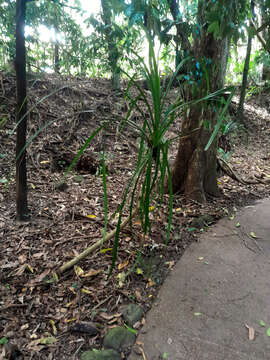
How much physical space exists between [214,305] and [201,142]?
1893 mm

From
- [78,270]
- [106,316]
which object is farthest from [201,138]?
[106,316]

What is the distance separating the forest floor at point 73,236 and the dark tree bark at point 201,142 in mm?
209

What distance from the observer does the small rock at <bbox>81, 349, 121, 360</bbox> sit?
149cm

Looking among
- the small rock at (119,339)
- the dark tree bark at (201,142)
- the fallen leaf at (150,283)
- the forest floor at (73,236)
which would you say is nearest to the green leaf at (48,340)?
the forest floor at (73,236)

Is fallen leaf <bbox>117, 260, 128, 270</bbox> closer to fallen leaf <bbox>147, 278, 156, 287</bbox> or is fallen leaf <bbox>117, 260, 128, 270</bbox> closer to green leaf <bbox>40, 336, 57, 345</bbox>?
fallen leaf <bbox>147, 278, 156, 287</bbox>

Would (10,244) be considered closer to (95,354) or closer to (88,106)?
(95,354)

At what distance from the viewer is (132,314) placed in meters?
1.79

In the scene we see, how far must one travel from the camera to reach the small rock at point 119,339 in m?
1.58

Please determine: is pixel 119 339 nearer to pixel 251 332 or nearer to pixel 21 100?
pixel 251 332

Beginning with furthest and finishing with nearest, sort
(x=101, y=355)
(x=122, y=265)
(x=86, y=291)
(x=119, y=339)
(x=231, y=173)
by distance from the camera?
1. (x=231, y=173)
2. (x=122, y=265)
3. (x=86, y=291)
4. (x=119, y=339)
5. (x=101, y=355)

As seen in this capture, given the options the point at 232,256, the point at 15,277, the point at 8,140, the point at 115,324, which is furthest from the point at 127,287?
the point at 8,140

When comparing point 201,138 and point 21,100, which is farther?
point 201,138

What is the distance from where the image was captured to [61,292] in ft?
6.34

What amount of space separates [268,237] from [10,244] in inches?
93.1
